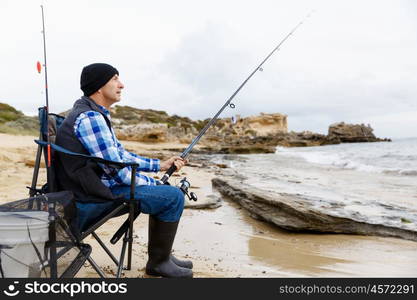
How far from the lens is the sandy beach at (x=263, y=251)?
320 centimetres

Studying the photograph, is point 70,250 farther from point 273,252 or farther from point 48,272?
point 273,252

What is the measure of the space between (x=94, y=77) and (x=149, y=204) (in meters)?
0.95

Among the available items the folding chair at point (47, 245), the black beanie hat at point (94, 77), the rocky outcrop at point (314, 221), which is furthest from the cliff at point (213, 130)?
the folding chair at point (47, 245)

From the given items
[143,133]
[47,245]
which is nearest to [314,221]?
[47,245]

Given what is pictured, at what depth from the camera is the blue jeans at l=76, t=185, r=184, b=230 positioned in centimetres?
254

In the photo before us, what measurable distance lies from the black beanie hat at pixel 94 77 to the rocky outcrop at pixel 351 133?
2702 inches

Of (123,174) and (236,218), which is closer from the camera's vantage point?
(123,174)

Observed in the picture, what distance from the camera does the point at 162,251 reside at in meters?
2.84

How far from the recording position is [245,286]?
2410mm

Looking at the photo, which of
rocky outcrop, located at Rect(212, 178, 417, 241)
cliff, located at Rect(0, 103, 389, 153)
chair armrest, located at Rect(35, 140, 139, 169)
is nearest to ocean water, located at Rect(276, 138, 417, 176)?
cliff, located at Rect(0, 103, 389, 153)

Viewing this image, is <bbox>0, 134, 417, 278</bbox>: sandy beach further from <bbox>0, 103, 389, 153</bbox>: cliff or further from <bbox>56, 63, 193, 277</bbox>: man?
<bbox>0, 103, 389, 153</bbox>: cliff

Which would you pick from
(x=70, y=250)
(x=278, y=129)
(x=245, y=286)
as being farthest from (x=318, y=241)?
(x=278, y=129)

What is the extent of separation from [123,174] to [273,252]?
1.89 metres

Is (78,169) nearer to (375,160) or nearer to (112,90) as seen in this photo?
(112,90)
